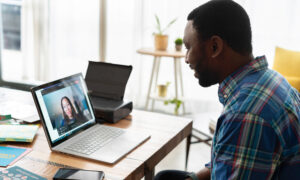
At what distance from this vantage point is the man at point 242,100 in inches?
36.4

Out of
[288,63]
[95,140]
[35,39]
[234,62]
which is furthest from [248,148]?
[35,39]

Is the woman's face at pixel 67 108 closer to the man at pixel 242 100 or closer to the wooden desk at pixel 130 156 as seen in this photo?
the wooden desk at pixel 130 156

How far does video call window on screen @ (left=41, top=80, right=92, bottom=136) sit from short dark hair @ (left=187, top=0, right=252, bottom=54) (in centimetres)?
64

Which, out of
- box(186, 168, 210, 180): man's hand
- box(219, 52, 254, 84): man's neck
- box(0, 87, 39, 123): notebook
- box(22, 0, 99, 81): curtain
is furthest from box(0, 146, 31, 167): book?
box(22, 0, 99, 81): curtain

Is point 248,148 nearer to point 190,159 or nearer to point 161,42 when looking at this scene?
point 190,159

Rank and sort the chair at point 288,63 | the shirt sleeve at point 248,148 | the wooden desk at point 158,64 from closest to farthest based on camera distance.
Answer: the shirt sleeve at point 248,148 < the chair at point 288,63 < the wooden desk at point 158,64

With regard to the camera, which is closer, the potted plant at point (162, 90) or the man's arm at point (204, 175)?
the man's arm at point (204, 175)

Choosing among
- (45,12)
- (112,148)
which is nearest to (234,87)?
(112,148)

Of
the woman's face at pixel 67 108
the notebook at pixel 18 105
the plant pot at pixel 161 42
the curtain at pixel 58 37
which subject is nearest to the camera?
the woman's face at pixel 67 108

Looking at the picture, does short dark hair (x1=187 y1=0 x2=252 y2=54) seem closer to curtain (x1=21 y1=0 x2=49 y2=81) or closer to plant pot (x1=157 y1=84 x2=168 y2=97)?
plant pot (x1=157 y1=84 x2=168 y2=97)

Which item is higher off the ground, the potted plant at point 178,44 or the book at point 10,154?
the potted plant at point 178,44

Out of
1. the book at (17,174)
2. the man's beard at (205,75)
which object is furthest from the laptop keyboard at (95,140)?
the man's beard at (205,75)

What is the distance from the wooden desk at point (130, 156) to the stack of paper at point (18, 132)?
0.08ft

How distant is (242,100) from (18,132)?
0.92 meters
